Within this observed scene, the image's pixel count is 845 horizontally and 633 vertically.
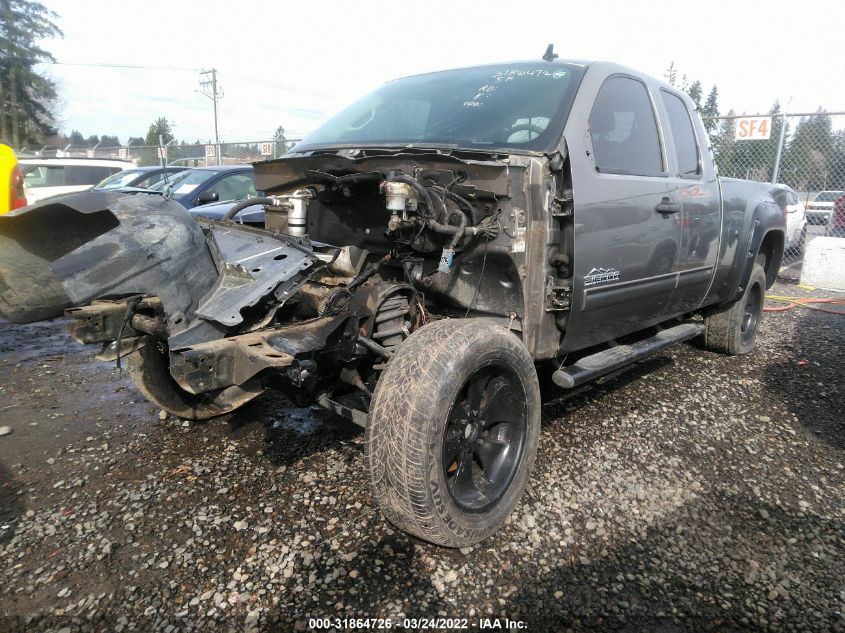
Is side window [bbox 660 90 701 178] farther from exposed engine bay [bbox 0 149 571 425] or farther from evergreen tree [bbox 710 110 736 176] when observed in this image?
evergreen tree [bbox 710 110 736 176]

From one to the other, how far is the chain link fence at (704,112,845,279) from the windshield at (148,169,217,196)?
8.13 metres

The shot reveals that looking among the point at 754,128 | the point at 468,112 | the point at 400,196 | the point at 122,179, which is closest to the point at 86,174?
the point at 122,179

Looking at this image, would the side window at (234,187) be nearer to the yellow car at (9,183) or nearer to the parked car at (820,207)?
the yellow car at (9,183)

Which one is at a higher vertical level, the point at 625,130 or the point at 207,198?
the point at 625,130

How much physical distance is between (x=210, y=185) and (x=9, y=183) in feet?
A: 9.88

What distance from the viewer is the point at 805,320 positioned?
710cm

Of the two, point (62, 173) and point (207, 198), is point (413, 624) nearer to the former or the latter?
point (207, 198)

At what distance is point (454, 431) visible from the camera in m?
2.45

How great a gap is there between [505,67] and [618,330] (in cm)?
176

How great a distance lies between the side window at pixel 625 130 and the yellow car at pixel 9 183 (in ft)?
16.8

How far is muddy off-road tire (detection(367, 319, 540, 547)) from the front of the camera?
2.18 meters

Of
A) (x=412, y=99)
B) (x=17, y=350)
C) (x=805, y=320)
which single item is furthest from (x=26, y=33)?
(x=805, y=320)

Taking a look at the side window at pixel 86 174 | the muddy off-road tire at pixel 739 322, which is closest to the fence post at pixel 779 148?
the muddy off-road tire at pixel 739 322

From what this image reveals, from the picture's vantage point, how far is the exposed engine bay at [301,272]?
2268mm
